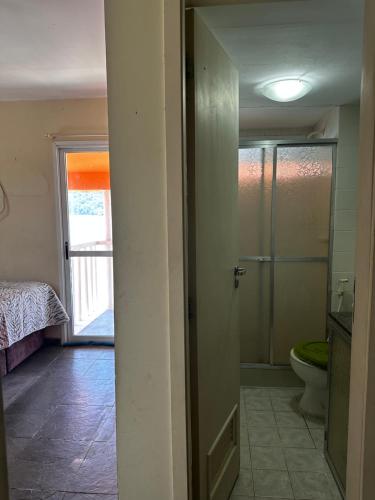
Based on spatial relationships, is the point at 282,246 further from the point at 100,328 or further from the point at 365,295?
the point at 100,328

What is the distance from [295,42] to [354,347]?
148 cm

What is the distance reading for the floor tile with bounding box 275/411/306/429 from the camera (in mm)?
2264

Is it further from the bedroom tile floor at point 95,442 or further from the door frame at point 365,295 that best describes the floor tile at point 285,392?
the door frame at point 365,295

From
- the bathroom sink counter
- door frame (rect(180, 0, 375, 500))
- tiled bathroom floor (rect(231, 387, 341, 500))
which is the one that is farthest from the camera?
tiled bathroom floor (rect(231, 387, 341, 500))

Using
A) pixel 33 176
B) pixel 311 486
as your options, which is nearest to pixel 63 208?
pixel 33 176

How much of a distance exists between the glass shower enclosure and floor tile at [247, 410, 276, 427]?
50 cm

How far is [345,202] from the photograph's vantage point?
2.77m

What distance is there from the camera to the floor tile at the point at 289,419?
7.43 ft

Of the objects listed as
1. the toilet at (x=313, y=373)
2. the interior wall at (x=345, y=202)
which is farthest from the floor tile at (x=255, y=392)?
the interior wall at (x=345, y=202)

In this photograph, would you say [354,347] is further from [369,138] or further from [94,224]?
[94,224]

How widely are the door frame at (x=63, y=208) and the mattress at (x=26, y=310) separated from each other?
14 centimetres

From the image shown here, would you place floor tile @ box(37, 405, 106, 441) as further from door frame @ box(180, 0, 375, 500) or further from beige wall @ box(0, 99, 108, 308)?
beige wall @ box(0, 99, 108, 308)

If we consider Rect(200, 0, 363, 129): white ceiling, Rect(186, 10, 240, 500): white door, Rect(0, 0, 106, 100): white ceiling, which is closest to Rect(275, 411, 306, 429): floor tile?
Rect(186, 10, 240, 500): white door

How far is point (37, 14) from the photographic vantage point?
74.4 inches
